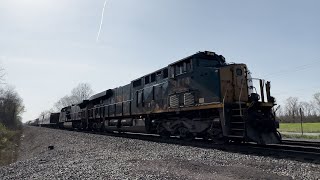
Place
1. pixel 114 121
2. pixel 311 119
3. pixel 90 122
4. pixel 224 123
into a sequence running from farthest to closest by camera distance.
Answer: pixel 311 119
pixel 90 122
pixel 114 121
pixel 224 123

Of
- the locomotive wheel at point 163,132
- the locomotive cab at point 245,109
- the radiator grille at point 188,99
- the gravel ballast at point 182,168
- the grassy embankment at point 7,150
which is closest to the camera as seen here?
the gravel ballast at point 182,168

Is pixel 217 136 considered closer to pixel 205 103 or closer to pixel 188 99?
pixel 205 103

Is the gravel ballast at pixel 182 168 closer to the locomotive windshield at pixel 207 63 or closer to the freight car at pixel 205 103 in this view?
the freight car at pixel 205 103

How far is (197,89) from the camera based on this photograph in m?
12.6

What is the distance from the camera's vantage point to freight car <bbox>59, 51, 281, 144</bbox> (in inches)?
422

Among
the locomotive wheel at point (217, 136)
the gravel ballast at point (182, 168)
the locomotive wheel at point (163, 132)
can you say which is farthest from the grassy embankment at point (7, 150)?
the locomotive wheel at point (217, 136)

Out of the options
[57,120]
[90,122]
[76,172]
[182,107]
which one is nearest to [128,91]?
[182,107]

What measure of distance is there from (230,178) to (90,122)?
2326cm

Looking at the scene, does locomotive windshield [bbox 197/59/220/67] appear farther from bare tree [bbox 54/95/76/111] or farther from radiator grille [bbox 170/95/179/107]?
bare tree [bbox 54/95/76/111]

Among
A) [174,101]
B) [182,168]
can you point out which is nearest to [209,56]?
[174,101]

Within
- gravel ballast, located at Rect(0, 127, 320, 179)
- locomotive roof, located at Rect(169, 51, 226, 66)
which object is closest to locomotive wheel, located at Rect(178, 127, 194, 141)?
locomotive roof, located at Rect(169, 51, 226, 66)

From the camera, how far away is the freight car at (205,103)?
35.2 feet

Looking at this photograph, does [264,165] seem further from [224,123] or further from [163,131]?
[163,131]

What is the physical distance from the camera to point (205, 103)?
12.0 metres
